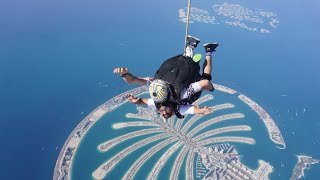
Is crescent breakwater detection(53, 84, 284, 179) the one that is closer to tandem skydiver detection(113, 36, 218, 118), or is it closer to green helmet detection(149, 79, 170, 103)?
tandem skydiver detection(113, 36, 218, 118)

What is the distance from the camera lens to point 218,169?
59.3ft

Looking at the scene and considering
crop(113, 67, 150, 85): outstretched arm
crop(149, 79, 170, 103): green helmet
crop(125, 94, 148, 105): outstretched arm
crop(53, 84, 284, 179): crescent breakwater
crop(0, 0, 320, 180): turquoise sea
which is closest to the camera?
crop(149, 79, 170, 103): green helmet

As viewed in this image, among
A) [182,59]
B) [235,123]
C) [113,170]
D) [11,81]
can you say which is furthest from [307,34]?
[182,59]

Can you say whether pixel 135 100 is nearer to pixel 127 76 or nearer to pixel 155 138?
pixel 127 76

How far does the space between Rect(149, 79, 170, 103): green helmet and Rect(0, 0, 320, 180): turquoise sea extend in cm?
1277

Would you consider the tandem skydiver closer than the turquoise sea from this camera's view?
Yes

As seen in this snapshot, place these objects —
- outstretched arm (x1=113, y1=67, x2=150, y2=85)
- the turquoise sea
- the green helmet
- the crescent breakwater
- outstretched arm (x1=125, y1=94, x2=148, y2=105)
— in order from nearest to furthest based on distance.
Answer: the green helmet, outstretched arm (x1=113, y1=67, x2=150, y2=85), outstretched arm (x1=125, y1=94, x2=148, y2=105), the crescent breakwater, the turquoise sea

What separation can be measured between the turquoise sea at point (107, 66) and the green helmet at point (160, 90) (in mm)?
12773

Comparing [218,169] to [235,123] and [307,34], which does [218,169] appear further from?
[307,34]

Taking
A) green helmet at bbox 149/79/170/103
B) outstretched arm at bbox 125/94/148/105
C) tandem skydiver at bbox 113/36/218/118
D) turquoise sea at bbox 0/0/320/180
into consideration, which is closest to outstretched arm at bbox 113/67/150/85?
tandem skydiver at bbox 113/36/218/118

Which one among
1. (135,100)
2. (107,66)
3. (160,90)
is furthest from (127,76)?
(107,66)

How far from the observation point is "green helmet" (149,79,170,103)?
4.73m

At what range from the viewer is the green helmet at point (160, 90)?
4730mm

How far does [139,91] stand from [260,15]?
50.4 ft
